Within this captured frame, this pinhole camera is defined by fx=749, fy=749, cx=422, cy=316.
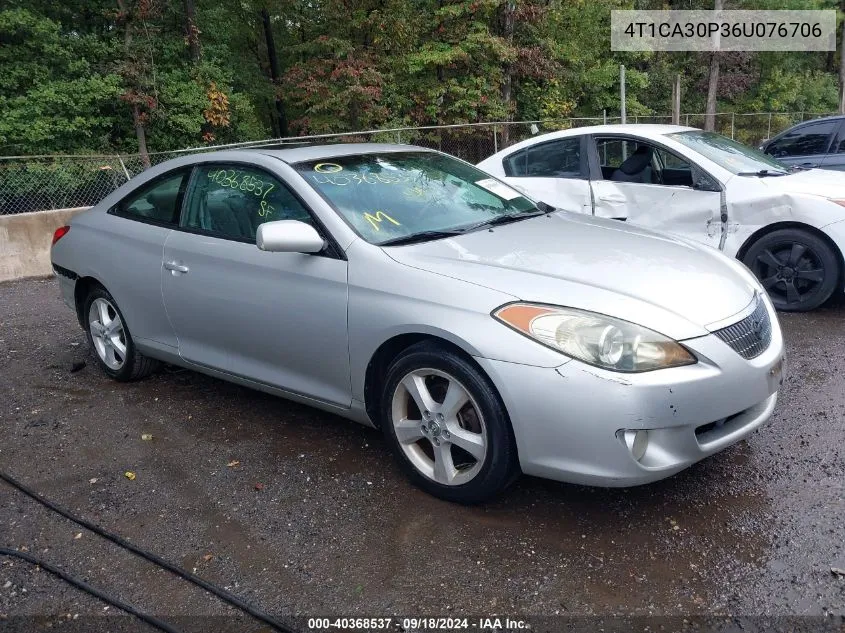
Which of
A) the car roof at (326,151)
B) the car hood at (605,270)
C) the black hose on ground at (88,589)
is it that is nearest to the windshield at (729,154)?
the car hood at (605,270)

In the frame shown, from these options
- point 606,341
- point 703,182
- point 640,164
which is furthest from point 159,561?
point 640,164

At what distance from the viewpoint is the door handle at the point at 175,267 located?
13.9 feet

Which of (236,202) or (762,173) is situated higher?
(236,202)

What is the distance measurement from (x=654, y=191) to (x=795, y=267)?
1.32 metres

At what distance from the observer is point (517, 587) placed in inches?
107

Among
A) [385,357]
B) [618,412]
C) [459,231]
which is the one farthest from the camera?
[459,231]

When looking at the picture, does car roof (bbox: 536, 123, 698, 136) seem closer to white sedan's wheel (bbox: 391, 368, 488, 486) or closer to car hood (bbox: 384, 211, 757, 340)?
car hood (bbox: 384, 211, 757, 340)

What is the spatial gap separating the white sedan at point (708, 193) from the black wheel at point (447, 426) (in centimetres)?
322

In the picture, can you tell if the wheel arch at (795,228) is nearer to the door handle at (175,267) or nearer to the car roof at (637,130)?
the car roof at (637,130)

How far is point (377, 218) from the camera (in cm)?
374

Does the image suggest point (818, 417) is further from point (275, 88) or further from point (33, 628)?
point (275, 88)

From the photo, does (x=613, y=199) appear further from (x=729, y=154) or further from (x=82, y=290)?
(x=82, y=290)

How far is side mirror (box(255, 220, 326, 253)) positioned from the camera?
347 cm

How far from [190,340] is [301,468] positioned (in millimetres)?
1132
